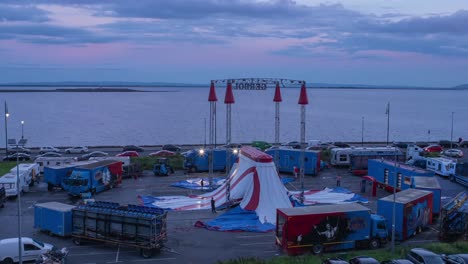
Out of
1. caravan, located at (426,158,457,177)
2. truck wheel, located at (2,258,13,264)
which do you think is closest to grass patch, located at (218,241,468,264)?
truck wheel, located at (2,258,13,264)

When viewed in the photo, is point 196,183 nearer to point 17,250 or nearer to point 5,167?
point 5,167

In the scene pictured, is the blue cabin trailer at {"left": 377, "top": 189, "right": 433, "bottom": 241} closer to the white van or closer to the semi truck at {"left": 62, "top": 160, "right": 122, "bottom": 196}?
the white van

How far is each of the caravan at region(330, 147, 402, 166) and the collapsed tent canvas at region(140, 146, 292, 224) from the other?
1303 cm

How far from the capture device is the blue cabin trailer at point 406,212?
792 inches

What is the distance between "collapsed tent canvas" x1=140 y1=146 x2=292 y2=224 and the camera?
23.1 m

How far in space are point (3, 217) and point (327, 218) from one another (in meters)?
15.4

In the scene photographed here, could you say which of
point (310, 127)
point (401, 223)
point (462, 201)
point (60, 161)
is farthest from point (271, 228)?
point (310, 127)

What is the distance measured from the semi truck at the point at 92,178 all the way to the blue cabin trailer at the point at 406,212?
16.2m

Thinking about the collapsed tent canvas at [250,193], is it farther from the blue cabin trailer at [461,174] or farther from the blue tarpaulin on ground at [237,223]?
the blue cabin trailer at [461,174]

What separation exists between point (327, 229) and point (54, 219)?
432 inches

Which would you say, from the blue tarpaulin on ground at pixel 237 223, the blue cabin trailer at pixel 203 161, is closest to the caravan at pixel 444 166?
the blue cabin trailer at pixel 203 161

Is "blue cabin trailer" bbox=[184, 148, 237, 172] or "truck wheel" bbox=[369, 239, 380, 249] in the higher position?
"blue cabin trailer" bbox=[184, 148, 237, 172]

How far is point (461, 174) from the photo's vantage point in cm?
3331

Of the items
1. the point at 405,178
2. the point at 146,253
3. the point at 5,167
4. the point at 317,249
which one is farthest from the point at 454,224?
the point at 5,167
